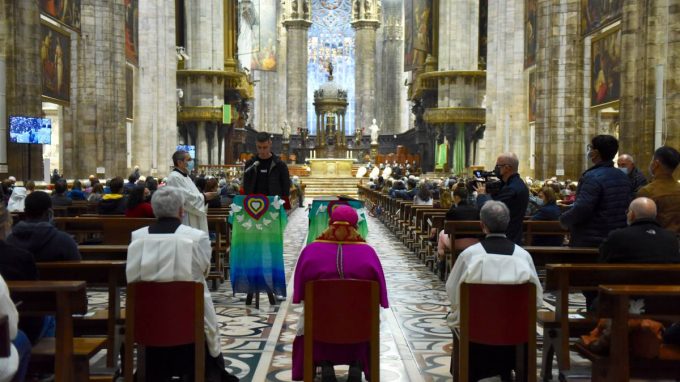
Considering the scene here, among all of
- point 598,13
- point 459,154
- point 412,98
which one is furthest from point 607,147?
point 412,98

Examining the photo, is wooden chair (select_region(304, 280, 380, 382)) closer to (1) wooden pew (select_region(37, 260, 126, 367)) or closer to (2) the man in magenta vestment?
(2) the man in magenta vestment

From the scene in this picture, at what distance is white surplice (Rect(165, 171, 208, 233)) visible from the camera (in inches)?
337

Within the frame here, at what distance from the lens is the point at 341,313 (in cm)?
490

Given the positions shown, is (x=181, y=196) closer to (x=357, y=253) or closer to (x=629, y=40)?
(x=357, y=253)

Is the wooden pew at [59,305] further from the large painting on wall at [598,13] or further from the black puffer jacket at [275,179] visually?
the large painting on wall at [598,13]

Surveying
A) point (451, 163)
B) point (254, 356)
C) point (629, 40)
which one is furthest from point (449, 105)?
point (254, 356)

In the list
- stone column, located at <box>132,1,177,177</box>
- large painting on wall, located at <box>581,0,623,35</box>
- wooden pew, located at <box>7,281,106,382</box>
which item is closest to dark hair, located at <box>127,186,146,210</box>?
wooden pew, located at <box>7,281,106,382</box>

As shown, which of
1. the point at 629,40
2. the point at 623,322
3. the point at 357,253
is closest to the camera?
the point at 623,322

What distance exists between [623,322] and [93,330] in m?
3.88

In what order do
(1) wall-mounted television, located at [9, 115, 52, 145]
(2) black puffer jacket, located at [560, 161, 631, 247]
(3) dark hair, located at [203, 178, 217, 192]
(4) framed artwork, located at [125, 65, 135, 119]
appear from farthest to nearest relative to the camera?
(4) framed artwork, located at [125, 65, 135, 119], (1) wall-mounted television, located at [9, 115, 52, 145], (3) dark hair, located at [203, 178, 217, 192], (2) black puffer jacket, located at [560, 161, 631, 247]

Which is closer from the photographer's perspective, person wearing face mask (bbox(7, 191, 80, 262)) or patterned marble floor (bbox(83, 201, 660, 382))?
person wearing face mask (bbox(7, 191, 80, 262))

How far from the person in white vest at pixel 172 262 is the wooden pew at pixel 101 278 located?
0.77 feet

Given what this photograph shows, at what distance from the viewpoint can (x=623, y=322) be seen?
4.60m

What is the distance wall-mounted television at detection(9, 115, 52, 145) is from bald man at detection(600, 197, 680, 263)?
13.4 m
